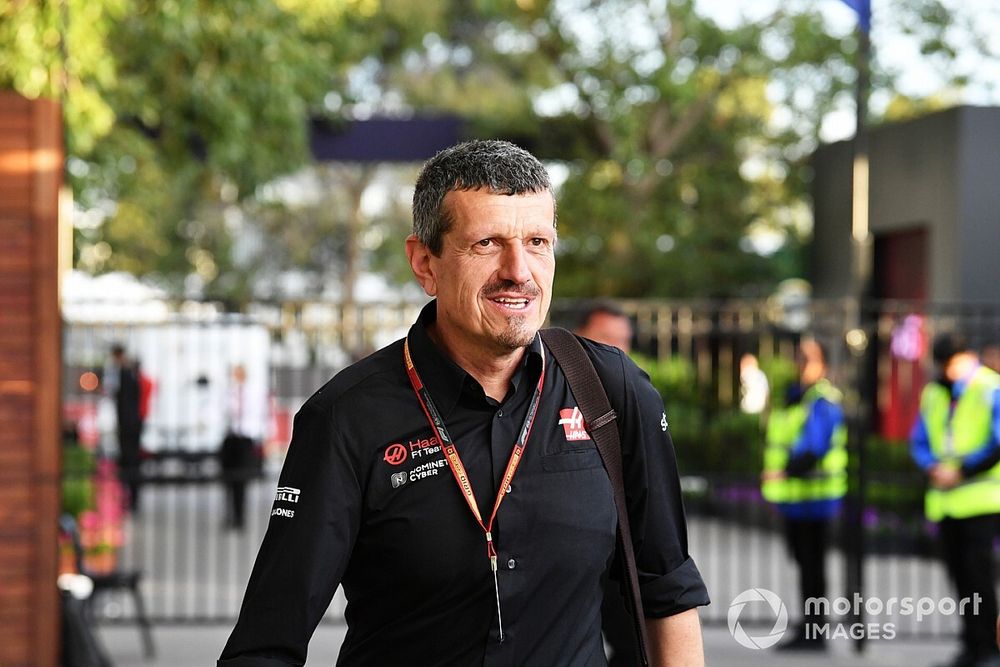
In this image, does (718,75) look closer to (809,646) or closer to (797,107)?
(797,107)

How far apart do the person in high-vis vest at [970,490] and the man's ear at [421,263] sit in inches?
260

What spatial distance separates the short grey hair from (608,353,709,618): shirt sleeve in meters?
0.45

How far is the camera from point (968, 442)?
8844 millimetres

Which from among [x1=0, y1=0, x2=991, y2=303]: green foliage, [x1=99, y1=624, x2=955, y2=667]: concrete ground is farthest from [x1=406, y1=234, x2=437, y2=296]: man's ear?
[x1=0, y1=0, x2=991, y2=303]: green foliage

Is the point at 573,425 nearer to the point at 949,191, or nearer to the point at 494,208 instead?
the point at 494,208

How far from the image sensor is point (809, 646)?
9.46 metres

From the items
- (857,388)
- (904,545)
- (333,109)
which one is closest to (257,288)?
(333,109)

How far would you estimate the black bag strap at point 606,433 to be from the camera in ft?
9.18

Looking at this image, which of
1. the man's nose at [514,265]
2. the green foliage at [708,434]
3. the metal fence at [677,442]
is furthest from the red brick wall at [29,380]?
the green foliage at [708,434]

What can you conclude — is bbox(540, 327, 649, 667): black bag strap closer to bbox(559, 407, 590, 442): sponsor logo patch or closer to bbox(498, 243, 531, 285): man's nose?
bbox(559, 407, 590, 442): sponsor logo patch

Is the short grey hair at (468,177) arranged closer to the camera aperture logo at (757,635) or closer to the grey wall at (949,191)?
the camera aperture logo at (757,635)

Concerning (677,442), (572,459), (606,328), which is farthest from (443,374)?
(677,442)

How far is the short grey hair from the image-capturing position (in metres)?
2.68

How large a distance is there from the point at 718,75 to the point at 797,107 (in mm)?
2267
